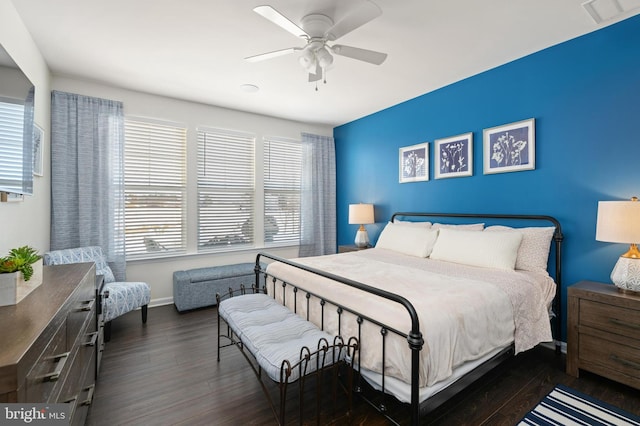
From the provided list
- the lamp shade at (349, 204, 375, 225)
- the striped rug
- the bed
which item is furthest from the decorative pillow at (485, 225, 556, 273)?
the lamp shade at (349, 204, 375, 225)

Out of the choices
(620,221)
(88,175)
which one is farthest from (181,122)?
(620,221)

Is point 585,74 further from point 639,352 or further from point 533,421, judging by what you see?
point 533,421

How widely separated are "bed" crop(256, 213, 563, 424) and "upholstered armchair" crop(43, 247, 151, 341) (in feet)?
4.68

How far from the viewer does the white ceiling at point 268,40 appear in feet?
7.16

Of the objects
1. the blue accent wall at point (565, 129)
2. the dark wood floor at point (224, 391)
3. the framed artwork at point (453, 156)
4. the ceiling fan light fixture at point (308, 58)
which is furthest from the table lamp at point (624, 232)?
the ceiling fan light fixture at point (308, 58)

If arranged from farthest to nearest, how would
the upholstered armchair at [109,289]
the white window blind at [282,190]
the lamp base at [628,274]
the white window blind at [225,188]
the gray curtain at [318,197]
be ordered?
the gray curtain at [318,197], the white window blind at [282,190], the white window blind at [225,188], the upholstered armchair at [109,289], the lamp base at [628,274]

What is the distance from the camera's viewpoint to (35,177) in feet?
8.86

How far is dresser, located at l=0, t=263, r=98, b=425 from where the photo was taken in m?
0.81

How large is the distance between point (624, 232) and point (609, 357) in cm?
89

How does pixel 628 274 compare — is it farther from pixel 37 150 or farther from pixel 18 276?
pixel 37 150

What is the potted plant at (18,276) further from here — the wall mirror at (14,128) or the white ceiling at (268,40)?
the white ceiling at (268,40)

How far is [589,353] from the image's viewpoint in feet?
7.20

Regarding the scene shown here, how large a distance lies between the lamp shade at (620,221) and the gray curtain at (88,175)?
4726 mm

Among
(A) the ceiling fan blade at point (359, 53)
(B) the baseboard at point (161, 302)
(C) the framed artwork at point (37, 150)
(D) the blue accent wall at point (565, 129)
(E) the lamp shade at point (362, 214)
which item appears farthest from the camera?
(E) the lamp shade at point (362, 214)
